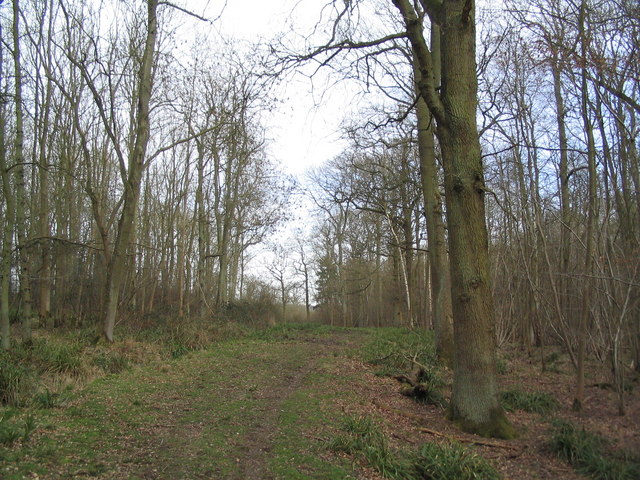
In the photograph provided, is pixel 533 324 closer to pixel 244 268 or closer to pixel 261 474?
pixel 261 474

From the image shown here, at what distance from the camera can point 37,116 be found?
16.8 meters

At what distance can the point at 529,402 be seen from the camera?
7.84 meters

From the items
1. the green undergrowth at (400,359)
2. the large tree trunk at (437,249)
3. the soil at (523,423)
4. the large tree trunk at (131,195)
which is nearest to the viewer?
the soil at (523,423)

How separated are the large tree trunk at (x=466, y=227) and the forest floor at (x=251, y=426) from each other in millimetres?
443

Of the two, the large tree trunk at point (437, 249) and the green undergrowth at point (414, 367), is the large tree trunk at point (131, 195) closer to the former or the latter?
the green undergrowth at point (414, 367)

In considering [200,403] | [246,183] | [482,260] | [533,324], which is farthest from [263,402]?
[246,183]

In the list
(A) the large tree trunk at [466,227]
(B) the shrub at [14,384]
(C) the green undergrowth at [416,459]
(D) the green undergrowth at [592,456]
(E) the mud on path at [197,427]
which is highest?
(A) the large tree trunk at [466,227]

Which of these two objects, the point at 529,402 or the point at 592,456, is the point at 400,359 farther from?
the point at 592,456

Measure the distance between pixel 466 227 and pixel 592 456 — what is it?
3.02m

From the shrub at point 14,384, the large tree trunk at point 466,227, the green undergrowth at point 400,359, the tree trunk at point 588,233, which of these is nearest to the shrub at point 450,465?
the large tree trunk at point 466,227

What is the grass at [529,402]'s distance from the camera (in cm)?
768

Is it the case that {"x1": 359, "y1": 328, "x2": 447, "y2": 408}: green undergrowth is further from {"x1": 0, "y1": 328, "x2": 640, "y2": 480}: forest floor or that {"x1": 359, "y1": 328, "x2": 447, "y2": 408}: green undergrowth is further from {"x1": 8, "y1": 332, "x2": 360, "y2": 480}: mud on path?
{"x1": 8, "y1": 332, "x2": 360, "y2": 480}: mud on path

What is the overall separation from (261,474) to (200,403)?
9.04 ft

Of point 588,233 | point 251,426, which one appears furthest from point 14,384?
point 588,233
